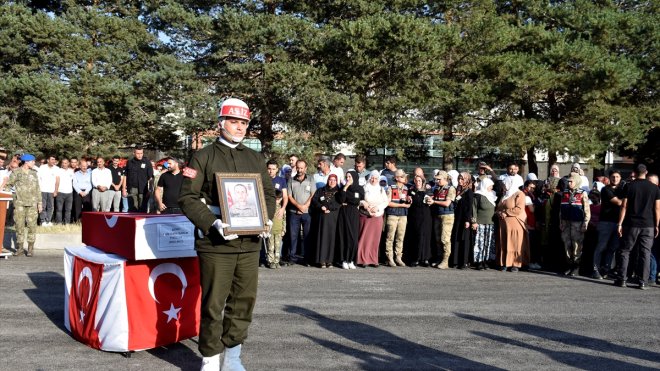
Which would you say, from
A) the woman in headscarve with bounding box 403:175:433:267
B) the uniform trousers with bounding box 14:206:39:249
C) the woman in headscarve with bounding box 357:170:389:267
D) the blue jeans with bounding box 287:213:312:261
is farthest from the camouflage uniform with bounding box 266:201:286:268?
the uniform trousers with bounding box 14:206:39:249

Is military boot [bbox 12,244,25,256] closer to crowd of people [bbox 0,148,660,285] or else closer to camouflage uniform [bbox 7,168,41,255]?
camouflage uniform [bbox 7,168,41,255]

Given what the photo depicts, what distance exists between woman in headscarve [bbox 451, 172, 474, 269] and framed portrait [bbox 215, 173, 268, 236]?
8.26 m

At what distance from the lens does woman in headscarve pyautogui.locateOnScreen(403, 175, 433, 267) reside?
13.1 m

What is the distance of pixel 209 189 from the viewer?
5379 mm

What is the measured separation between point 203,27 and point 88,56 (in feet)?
21.4

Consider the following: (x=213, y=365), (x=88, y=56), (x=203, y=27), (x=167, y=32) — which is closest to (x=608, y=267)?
(x=213, y=365)

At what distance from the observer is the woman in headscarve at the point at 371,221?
1290 centimetres

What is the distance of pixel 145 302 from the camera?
6047 millimetres

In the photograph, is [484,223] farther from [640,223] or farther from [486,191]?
[640,223]

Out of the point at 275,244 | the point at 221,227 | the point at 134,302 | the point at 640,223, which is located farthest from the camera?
the point at 275,244

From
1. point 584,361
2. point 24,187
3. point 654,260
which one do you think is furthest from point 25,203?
point 654,260

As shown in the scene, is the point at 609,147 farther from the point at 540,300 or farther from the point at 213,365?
the point at 213,365

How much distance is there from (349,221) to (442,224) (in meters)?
1.90

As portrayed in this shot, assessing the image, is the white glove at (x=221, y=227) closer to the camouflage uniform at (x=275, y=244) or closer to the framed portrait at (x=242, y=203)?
the framed portrait at (x=242, y=203)
